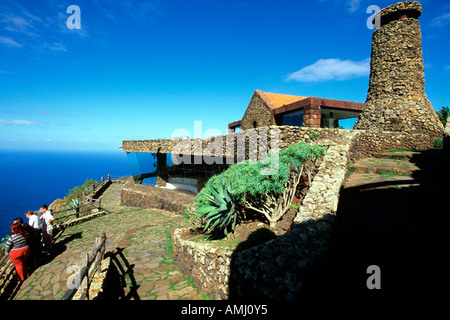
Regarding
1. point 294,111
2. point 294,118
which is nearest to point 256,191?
point 294,111

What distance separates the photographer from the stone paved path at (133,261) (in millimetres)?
4980

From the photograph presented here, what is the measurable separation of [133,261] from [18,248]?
2.92 m

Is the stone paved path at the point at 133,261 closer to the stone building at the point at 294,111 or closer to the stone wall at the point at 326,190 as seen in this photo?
the stone wall at the point at 326,190

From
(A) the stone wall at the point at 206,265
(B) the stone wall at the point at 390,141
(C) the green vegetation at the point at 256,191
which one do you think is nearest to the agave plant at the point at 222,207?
(C) the green vegetation at the point at 256,191

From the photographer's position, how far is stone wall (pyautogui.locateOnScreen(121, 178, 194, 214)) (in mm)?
11753

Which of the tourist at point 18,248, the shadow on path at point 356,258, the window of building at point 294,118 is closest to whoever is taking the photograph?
the shadow on path at point 356,258

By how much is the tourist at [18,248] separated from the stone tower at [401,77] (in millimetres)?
15219

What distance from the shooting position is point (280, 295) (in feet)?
9.05

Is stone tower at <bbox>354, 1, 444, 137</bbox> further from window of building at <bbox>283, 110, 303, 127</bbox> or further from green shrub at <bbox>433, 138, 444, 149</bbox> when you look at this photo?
window of building at <bbox>283, 110, 303, 127</bbox>

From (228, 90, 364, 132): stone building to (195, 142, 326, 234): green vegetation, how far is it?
14.9ft
